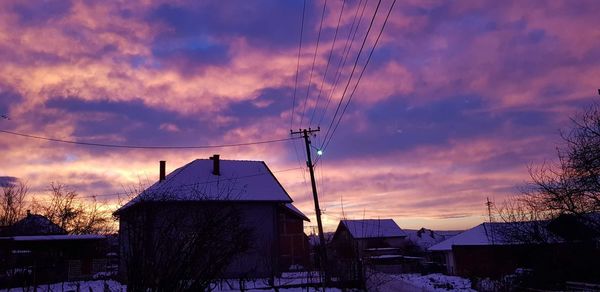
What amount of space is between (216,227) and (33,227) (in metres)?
47.6

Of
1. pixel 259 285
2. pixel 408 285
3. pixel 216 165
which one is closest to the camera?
pixel 259 285

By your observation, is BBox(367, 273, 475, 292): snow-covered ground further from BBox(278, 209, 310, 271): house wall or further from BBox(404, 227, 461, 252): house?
BBox(404, 227, 461, 252): house

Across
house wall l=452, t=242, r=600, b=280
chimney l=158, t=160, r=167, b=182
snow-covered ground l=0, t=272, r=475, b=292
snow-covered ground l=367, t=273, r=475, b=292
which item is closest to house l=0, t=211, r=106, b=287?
snow-covered ground l=0, t=272, r=475, b=292

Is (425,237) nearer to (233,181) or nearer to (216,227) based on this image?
(233,181)

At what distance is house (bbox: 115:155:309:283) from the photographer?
614 centimetres

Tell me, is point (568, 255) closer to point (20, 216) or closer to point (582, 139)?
point (582, 139)

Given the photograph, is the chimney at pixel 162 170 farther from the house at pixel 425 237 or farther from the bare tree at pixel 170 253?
the house at pixel 425 237

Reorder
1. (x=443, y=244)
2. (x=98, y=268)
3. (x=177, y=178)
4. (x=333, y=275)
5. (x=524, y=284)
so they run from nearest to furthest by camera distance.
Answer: (x=333, y=275)
(x=524, y=284)
(x=98, y=268)
(x=177, y=178)
(x=443, y=244)

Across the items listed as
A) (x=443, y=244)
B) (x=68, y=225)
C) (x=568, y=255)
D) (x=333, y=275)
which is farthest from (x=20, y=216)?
(x=568, y=255)

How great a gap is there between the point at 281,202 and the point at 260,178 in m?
3.80

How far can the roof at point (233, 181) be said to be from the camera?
3356 cm

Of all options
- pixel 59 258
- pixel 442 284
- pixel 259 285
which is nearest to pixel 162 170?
pixel 59 258

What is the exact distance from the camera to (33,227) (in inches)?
1842

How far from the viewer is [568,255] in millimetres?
24953
